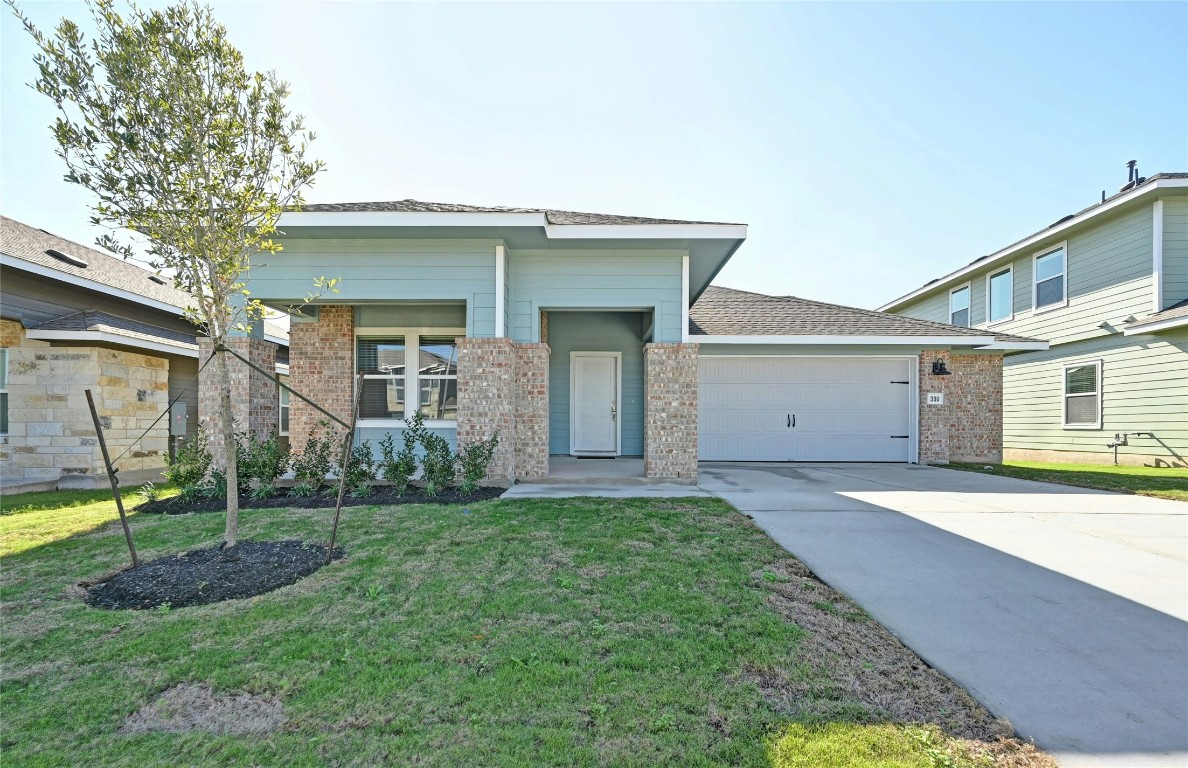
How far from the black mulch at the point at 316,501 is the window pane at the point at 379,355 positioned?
2798 mm

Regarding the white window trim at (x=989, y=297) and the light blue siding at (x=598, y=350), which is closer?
the light blue siding at (x=598, y=350)

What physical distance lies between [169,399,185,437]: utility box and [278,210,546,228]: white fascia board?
4.96 m

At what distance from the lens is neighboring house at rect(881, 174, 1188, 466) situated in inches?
391

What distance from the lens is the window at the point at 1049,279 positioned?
→ 12.2 m

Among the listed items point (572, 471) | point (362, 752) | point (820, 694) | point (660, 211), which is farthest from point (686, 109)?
point (362, 752)

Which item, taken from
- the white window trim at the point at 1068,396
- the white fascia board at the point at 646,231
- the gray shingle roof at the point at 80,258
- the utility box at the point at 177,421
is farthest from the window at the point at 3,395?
the white window trim at the point at 1068,396

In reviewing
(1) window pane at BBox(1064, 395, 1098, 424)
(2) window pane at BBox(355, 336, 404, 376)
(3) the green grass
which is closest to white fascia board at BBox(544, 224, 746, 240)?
(2) window pane at BBox(355, 336, 404, 376)

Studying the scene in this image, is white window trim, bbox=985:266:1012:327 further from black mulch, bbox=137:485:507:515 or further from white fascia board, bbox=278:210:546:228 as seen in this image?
black mulch, bbox=137:485:507:515

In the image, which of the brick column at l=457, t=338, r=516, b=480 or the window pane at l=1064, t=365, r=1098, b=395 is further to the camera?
the window pane at l=1064, t=365, r=1098, b=395

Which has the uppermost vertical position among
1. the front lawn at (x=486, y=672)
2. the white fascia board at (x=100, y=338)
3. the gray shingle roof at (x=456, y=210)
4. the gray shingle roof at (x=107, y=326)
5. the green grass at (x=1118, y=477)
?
the gray shingle roof at (x=456, y=210)

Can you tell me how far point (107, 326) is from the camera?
8.07 metres

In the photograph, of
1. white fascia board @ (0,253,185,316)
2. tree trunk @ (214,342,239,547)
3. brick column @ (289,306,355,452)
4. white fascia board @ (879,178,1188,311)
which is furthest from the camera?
white fascia board @ (879,178,1188,311)

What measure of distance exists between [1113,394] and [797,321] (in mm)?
7054

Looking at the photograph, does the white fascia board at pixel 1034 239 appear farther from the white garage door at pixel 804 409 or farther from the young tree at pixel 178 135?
the young tree at pixel 178 135
